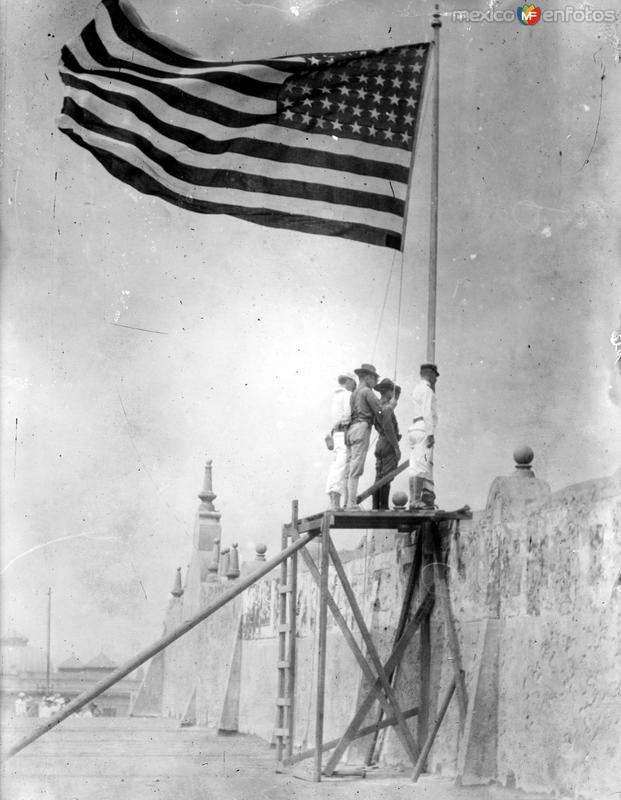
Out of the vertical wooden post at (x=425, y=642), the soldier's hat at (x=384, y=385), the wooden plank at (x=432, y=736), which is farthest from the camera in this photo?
the soldier's hat at (x=384, y=385)

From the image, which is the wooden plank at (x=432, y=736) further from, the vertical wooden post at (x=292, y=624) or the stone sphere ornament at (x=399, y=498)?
the stone sphere ornament at (x=399, y=498)

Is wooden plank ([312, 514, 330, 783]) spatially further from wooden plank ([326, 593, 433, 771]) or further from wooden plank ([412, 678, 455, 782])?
wooden plank ([412, 678, 455, 782])

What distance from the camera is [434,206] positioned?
11531 millimetres

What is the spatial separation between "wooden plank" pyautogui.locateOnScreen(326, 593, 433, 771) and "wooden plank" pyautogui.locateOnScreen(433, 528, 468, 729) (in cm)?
33

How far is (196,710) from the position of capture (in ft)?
71.5

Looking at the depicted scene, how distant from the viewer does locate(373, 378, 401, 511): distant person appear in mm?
11758

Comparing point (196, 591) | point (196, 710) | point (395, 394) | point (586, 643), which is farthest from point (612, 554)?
point (196, 591)

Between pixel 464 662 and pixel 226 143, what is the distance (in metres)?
5.36

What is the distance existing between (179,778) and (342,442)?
3584 millimetres

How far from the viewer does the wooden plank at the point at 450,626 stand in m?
9.99

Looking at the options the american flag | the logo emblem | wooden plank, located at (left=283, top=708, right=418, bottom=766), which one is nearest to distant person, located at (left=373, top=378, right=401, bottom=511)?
the american flag

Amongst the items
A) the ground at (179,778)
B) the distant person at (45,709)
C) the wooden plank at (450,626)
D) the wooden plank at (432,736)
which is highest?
the wooden plank at (450,626)

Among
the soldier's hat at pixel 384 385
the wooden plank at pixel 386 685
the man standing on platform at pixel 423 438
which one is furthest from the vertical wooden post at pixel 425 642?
the soldier's hat at pixel 384 385

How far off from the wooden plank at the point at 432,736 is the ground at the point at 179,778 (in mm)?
100
